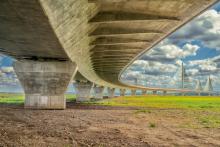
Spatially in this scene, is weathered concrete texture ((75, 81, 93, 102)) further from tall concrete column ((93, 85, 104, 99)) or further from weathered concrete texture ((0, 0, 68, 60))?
weathered concrete texture ((0, 0, 68, 60))

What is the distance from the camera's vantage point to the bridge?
1478 centimetres

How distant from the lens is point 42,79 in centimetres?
3125

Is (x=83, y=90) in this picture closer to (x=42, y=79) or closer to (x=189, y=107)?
(x=189, y=107)

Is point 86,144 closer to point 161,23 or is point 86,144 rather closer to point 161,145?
point 161,145

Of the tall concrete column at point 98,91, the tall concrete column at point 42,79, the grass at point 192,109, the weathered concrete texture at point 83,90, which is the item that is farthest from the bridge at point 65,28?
the tall concrete column at point 98,91

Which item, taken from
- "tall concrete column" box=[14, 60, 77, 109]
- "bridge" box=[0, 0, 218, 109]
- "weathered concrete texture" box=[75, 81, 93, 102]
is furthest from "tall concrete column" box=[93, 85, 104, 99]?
"tall concrete column" box=[14, 60, 77, 109]

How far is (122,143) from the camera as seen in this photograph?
12453 millimetres

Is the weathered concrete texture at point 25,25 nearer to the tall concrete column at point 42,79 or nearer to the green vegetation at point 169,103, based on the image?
the tall concrete column at point 42,79

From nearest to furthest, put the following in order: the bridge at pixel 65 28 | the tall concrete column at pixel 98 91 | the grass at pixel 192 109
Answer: the bridge at pixel 65 28, the grass at pixel 192 109, the tall concrete column at pixel 98 91

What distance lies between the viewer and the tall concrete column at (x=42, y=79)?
102ft

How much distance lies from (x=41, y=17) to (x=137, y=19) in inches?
359

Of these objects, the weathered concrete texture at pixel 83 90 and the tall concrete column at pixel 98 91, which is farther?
the tall concrete column at pixel 98 91

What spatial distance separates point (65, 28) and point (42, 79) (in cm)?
1432

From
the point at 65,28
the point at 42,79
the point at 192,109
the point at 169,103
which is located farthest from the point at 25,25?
the point at 169,103
